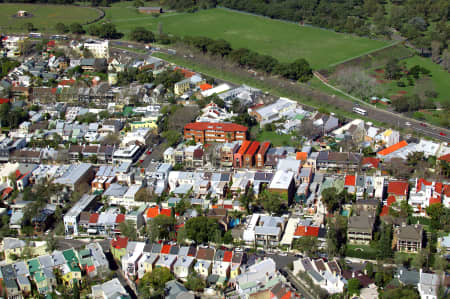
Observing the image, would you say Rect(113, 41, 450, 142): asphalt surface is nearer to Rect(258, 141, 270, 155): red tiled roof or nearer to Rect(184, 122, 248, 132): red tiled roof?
Rect(258, 141, 270, 155): red tiled roof

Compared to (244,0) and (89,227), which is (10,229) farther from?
(244,0)

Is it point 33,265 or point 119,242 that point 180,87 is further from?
point 33,265

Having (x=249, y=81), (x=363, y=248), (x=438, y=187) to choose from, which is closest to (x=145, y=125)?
(x=249, y=81)

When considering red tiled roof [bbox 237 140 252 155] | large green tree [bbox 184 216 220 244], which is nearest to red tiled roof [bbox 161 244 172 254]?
large green tree [bbox 184 216 220 244]

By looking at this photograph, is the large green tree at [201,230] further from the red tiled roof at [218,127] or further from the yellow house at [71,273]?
the red tiled roof at [218,127]

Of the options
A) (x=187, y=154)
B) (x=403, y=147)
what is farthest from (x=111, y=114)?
(x=403, y=147)

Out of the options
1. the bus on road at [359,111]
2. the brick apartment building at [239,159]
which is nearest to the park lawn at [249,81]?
the bus on road at [359,111]
